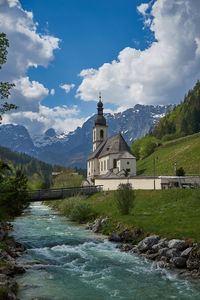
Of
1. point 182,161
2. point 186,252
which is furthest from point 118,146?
point 186,252

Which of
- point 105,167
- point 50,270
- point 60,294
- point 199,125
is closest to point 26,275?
point 50,270

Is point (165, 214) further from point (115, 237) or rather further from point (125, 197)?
point (115, 237)

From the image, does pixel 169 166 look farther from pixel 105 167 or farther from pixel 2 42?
pixel 2 42

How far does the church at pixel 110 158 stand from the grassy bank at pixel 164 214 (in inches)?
996

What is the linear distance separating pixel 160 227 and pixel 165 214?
649cm

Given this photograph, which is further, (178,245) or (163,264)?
(178,245)

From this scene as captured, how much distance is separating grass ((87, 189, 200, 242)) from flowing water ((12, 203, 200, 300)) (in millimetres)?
4249

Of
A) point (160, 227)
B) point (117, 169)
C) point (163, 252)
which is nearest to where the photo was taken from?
point (163, 252)

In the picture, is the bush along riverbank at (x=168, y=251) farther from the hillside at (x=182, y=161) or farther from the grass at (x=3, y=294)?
the hillside at (x=182, y=161)

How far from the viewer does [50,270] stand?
693 inches

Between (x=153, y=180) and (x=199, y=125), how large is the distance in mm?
89700

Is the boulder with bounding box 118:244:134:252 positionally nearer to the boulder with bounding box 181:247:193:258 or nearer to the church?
the boulder with bounding box 181:247:193:258

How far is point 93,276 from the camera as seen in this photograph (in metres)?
16.7

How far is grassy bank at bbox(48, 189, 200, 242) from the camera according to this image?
2371 centimetres
